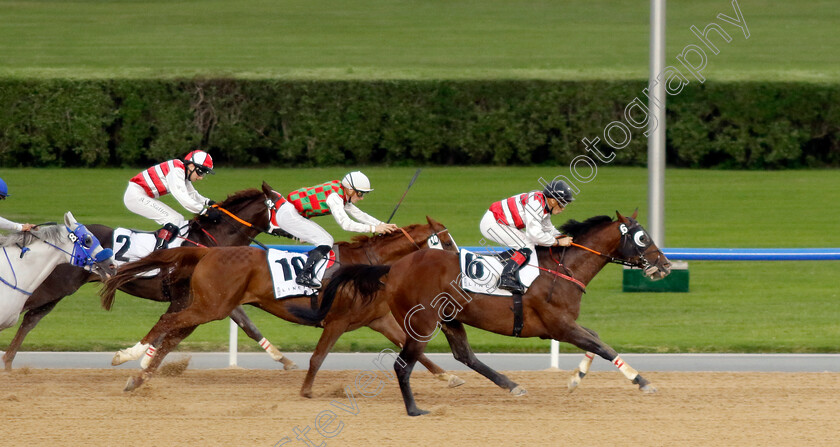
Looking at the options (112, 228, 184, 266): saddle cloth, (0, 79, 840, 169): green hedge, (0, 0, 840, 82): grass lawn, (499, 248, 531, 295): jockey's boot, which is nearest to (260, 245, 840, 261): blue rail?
(112, 228, 184, 266): saddle cloth

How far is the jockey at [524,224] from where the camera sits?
7254mm

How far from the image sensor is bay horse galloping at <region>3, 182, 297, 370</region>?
8.19 metres

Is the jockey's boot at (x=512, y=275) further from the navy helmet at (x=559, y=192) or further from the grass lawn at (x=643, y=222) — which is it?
the grass lawn at (x=643, y=222)

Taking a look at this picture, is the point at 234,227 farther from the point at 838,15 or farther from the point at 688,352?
the point at 838,15

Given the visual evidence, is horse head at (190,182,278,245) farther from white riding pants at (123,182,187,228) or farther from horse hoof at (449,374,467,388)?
horse hoof at (449,374,467,388)

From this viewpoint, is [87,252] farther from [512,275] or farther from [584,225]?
[584,225]

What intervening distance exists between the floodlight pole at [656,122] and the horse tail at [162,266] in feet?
15.7

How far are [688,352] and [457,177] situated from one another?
1092cm

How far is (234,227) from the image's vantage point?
8398 millimetres

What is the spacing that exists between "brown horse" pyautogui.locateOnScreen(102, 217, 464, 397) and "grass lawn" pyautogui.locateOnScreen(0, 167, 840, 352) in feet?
6.12

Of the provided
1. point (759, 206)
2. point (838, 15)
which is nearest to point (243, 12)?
point (838, 15)

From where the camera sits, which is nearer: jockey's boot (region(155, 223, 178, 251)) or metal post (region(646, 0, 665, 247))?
jockey's boot (region(155, 223, 178, 251))

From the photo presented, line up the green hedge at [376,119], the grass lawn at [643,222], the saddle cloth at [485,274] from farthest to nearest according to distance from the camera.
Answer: the green hedge at [376,119]
the grass lawn at [643,222]
the saddle cloth at [485,274]

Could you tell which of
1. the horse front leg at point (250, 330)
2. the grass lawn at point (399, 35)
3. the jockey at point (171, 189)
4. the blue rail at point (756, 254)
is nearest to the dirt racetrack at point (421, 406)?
the horse front leg at point (250, 330)
